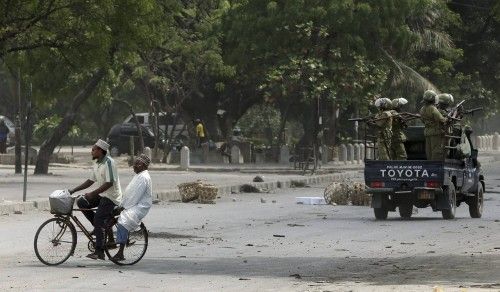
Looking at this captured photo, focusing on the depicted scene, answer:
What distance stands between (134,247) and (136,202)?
60cm

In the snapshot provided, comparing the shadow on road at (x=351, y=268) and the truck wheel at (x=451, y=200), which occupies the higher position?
the truck wheel at (x=451, y=200)

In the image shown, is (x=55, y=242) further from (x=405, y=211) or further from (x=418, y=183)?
(x=405, y=211)

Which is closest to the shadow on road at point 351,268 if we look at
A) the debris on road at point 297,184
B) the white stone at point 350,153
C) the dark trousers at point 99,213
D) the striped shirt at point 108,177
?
the dark trousers at point 99,213

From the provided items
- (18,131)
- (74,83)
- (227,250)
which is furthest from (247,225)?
(74,83)

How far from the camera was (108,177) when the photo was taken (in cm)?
1681

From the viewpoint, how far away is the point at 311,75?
51.5m

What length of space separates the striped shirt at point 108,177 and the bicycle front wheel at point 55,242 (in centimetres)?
60

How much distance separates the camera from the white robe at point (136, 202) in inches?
651

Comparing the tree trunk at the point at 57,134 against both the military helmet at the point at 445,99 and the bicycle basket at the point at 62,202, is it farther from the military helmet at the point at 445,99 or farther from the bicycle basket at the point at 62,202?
the bicycle basket at the point at 62,202

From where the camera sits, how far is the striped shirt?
16.8 m

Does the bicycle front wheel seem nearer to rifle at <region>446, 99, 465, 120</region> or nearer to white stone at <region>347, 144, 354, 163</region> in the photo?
rifle at <region>446, 99, 465, 120</region>

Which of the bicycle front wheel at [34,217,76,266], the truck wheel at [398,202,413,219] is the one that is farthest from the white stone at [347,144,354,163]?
the bicycle front wheel at [34,217,76,266]

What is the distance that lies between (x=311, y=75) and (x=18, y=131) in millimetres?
12834

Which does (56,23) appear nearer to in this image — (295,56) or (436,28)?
(295,56)
